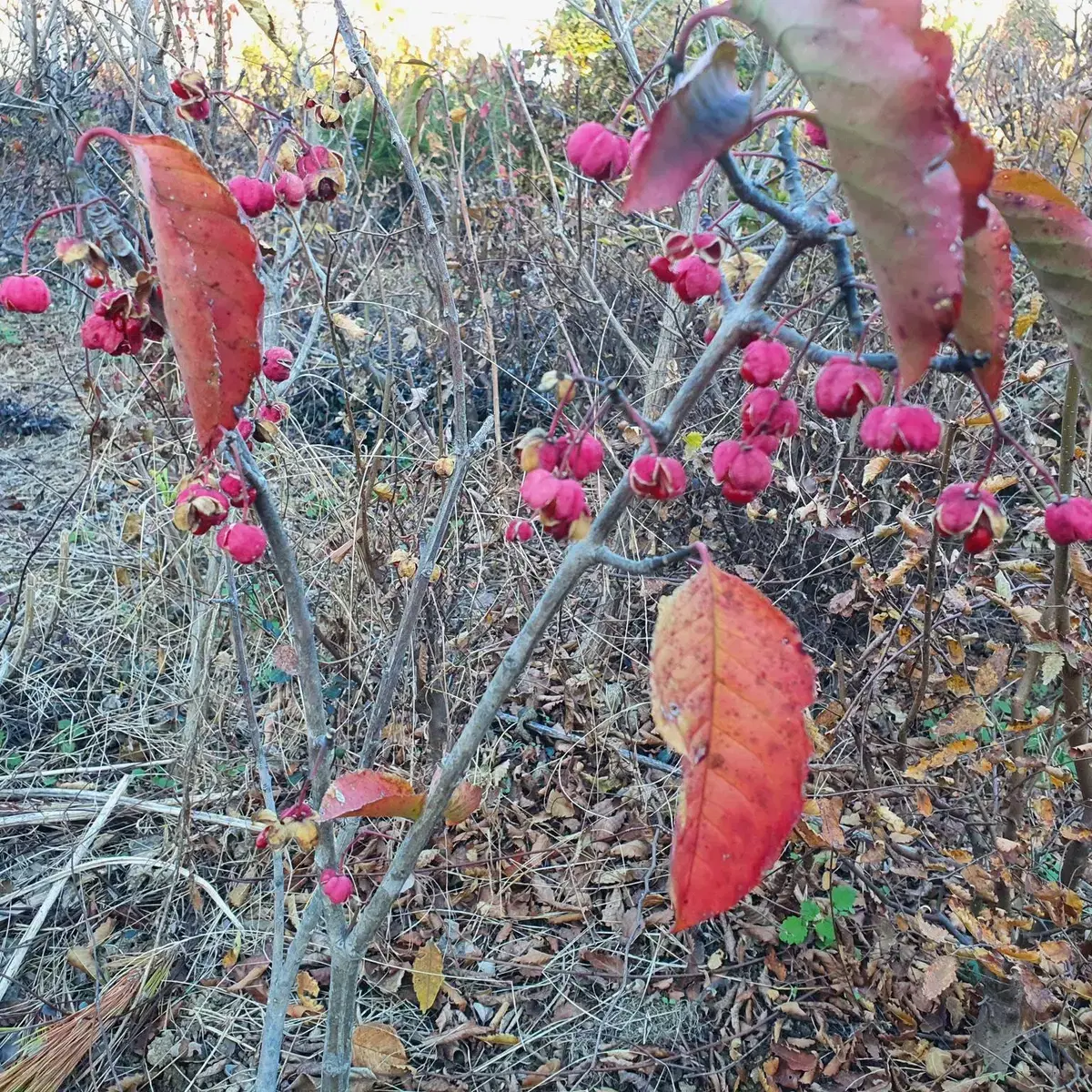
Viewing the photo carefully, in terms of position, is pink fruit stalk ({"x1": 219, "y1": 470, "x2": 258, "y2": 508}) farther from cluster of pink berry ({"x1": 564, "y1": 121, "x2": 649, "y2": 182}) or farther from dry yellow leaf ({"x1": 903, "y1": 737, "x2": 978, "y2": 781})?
dry yellow leaf ({"x1": 903, "y1": 737, "x2": 978, "y2": 781})

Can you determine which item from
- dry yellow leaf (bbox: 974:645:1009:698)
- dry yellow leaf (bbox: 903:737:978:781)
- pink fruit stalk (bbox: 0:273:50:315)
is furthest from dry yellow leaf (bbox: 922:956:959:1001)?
pink fruit stalk (bbox: 0:273:50:315)

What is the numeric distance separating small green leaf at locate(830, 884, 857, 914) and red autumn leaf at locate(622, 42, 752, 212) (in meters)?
1.73

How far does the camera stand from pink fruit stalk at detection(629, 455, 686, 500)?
2.15 ft

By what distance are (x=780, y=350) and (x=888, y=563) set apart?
187 centimetres

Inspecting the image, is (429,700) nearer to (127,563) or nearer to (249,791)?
(249,791)

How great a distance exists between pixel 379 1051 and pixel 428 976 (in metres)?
0.24

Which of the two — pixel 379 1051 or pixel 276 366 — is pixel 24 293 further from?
pixel 379 1051

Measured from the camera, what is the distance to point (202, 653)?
1.99 metres

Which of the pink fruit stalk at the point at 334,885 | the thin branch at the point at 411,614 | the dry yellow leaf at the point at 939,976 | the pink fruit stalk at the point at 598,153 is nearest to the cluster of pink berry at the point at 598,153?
the pink fruit stalk at the point at 598,153

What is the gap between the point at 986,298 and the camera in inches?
20.6

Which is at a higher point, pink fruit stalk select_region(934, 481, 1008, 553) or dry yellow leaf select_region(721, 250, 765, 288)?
dry yellow leaf select_region(721, 250, 765, 288)

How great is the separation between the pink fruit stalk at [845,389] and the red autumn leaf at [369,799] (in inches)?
23.1

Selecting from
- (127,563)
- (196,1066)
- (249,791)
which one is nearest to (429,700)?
(249,791)

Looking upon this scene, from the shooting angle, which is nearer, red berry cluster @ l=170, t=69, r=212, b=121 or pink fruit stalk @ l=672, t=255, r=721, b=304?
pink fruit stalk @ l=672, t=255, r=721, b=304
